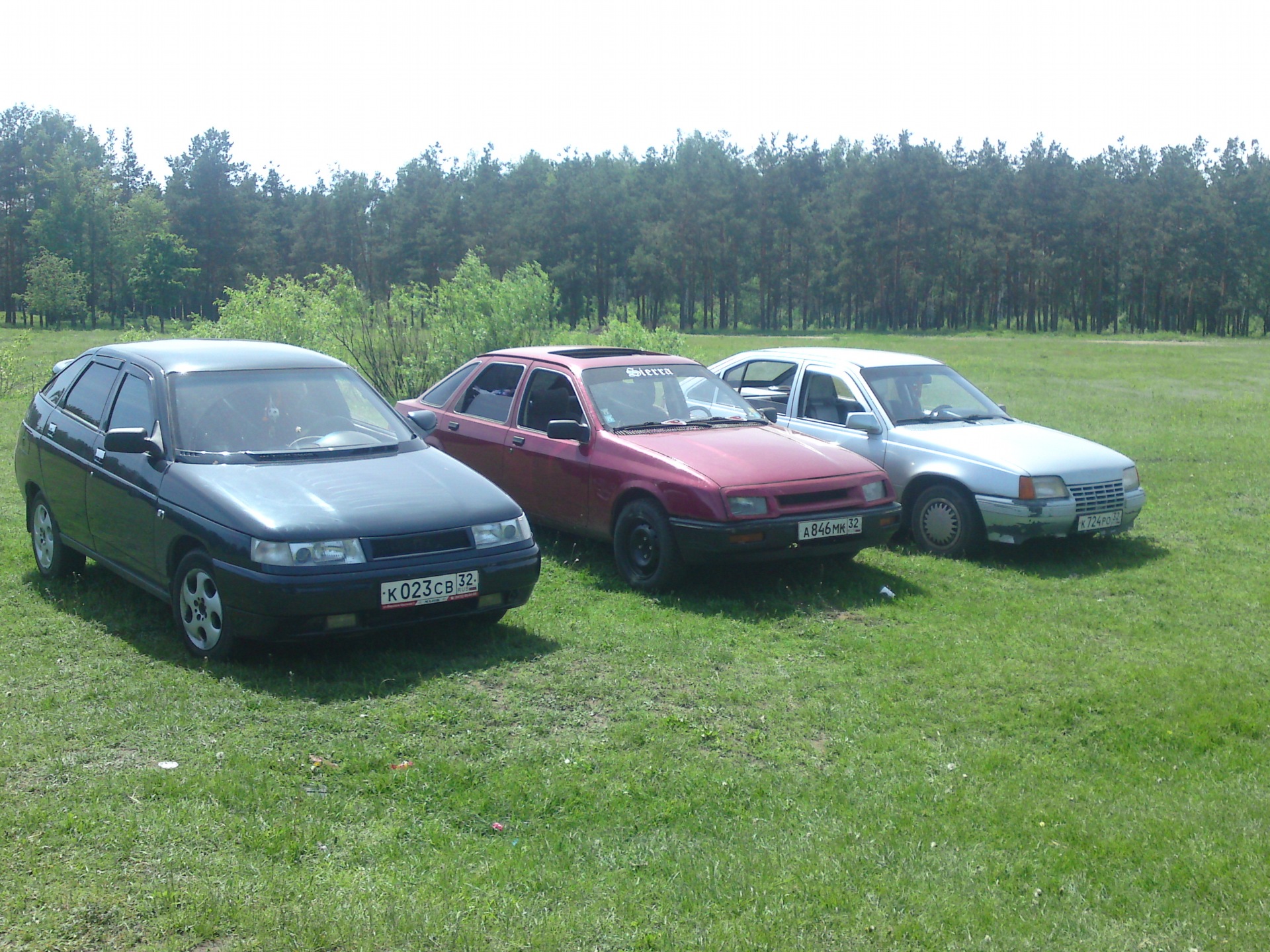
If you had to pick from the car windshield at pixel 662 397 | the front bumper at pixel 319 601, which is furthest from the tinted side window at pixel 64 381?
the car windshield at pixel 662 397

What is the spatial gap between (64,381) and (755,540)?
5.00 m

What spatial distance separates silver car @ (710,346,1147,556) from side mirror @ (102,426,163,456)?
5.07m

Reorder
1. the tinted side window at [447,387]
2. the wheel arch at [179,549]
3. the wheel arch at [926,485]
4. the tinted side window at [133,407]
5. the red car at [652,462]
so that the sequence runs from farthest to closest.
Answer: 1. the tinted side window at [447,387]
2. the wheel arch at [926,485]
3. the red car at [652,462]
4. the tinted side window at [133,407]
5. the wheel arch at [179,549]

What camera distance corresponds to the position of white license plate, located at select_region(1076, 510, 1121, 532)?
29.7ft

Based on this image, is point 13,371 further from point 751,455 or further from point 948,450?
point 948,450

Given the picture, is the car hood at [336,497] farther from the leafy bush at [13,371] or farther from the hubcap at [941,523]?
the leafy bush at [13,371]

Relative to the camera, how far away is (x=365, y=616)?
591 centimetres

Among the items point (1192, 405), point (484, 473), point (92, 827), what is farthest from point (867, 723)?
point (1192, 405)

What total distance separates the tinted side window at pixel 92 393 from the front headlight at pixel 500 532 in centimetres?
282

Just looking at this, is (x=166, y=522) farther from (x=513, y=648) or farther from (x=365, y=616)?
(x=513, y=648)

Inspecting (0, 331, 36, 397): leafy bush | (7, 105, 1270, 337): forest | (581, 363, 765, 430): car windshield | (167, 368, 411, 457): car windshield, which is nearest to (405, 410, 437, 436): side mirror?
(167, 368, 411, 457): car windshield

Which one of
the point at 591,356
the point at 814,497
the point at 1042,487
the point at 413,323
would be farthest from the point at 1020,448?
the point at 413,323

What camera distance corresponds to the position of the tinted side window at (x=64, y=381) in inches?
313

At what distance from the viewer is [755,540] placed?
7.56 m
